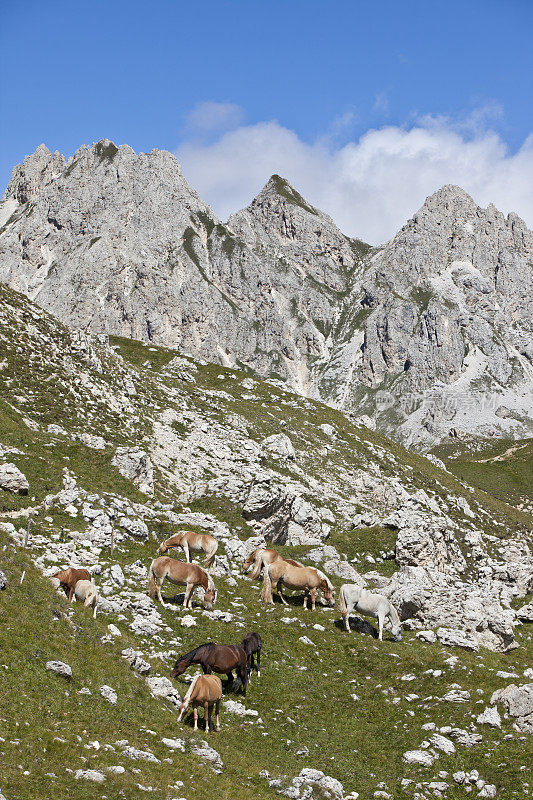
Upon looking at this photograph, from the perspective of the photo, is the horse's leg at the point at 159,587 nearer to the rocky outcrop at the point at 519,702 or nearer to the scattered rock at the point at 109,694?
the scattered rock at the point at 109,694

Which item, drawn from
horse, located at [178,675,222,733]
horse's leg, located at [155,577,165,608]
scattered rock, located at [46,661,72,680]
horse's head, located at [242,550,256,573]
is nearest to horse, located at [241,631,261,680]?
horse, located at [178,675,222,733]

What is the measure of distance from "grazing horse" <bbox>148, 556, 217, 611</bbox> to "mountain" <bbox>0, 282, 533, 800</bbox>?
2.22ft

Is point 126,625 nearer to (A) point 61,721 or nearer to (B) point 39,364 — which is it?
(A) point 61,721

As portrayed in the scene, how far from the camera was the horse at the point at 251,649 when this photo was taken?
2033 cm

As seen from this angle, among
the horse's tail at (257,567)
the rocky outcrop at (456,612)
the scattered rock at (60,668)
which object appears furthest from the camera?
the horse's tail at (257,567)

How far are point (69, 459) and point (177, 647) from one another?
18.2 m

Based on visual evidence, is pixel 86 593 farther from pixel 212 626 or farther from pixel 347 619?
pixel 347 619

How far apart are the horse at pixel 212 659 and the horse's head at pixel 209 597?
503 cm

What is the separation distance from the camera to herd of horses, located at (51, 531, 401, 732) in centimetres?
1720

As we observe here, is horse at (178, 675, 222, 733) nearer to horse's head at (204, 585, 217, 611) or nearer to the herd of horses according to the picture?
the herd of horses

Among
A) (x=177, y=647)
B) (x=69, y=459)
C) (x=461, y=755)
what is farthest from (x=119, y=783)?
(x=69, y=459)

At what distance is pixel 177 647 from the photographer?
2052 centimetres

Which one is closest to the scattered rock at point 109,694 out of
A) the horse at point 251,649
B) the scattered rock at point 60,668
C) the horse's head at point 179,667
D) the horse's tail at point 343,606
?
the scattered rock at point 60,668

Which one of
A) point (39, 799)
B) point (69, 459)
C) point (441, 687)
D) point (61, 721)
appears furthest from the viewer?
point (69, 459)
